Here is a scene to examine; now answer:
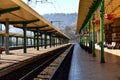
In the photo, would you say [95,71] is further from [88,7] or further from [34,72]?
[88,7]

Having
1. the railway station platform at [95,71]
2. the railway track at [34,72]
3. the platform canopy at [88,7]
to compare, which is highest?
the platform canopy at [88,7]

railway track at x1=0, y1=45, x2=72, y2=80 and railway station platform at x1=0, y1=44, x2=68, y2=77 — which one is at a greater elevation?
railway station platform at x1=0, y1=44, x2=68, y2=77

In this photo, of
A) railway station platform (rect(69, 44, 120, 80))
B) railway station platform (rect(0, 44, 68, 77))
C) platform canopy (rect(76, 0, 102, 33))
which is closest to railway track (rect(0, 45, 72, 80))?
railway station platform (rect(0, 44, 68, 77))

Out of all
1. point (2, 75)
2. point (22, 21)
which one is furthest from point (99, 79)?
point (22, 21)

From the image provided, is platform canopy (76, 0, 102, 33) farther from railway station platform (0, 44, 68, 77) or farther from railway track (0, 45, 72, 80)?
railway station platform (0, 44, 68, 77)

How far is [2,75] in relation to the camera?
1491 centimetres

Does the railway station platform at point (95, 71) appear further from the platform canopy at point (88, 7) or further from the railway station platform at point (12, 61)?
the platform canopy at point (88, 7)

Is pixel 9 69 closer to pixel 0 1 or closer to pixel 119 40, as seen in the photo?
pixel 0 1

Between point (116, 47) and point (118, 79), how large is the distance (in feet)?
101

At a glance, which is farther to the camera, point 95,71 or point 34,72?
point 34,72

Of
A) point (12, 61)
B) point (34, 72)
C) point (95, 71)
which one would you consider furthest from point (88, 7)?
point (95, 71)

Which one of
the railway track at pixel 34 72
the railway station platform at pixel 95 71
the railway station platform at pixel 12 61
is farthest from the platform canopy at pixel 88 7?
the railway station platform at pixel 12 61

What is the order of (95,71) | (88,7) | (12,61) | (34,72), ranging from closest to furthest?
1. (95,71)
2. (34,72)
3. (12,61)
4. (88,7)

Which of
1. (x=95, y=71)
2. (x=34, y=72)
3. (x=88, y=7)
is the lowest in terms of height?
(x=34, y=72)
